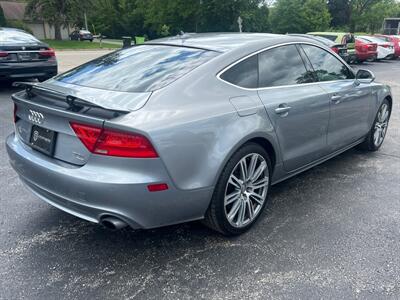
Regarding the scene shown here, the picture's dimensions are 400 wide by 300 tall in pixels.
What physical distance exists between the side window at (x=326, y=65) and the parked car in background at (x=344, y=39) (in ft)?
45.4

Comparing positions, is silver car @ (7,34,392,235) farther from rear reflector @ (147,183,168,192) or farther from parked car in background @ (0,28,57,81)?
parked car in background @ (0,28,57,81)

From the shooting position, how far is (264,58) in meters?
3.39

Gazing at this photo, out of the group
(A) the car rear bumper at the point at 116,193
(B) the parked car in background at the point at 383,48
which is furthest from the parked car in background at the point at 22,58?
(B) the parked car in background at the point at 383,48

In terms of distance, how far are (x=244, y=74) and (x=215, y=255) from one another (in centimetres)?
143

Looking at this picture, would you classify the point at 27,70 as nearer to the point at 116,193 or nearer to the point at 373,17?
the point at 116,193

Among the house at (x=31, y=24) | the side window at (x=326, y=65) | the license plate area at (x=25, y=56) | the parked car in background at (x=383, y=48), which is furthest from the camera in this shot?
the house at (x=31, y=24)

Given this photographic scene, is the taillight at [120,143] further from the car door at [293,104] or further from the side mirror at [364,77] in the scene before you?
the side mirror at [364,77]

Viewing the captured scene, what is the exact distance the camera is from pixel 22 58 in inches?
340

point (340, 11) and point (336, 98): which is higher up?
point (340, 11)

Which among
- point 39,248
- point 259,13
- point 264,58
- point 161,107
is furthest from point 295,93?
point 259,13

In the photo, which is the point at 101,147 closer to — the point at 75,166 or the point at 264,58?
the point at 75,166

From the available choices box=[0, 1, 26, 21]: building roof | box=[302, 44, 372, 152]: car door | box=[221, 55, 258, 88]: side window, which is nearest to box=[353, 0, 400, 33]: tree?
box=[0, 1, 26, 21]: building roof

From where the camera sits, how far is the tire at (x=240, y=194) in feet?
9.46

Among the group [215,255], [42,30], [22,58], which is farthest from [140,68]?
[42,30]
